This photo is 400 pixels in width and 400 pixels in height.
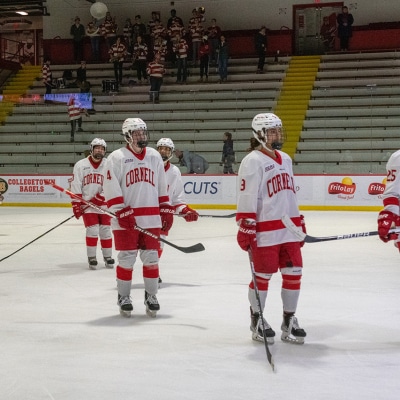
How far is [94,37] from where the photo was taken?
20.7 metres

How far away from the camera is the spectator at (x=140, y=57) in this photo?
62.5ft

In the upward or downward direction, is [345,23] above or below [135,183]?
above

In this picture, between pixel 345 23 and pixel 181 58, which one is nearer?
pixel 181 58

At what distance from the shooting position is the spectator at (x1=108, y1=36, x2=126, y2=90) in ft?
63.1

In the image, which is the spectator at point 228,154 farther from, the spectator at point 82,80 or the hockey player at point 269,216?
the hockey player at point 269,216

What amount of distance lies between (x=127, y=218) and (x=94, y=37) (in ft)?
54.6

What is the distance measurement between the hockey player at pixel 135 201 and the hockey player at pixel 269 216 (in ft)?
Answer: 3.39

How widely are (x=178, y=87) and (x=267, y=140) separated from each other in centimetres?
1497

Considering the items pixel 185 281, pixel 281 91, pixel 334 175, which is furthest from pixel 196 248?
pixel 281 91

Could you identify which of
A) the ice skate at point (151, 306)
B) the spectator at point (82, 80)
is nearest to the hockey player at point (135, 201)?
the ice skate at point (151, 306)

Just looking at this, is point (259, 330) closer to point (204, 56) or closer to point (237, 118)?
point (237, 118)

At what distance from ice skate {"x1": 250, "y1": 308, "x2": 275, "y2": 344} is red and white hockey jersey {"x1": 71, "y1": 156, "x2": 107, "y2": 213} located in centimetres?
360

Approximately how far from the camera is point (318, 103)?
17.0 m

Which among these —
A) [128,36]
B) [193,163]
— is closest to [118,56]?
[128,36]
